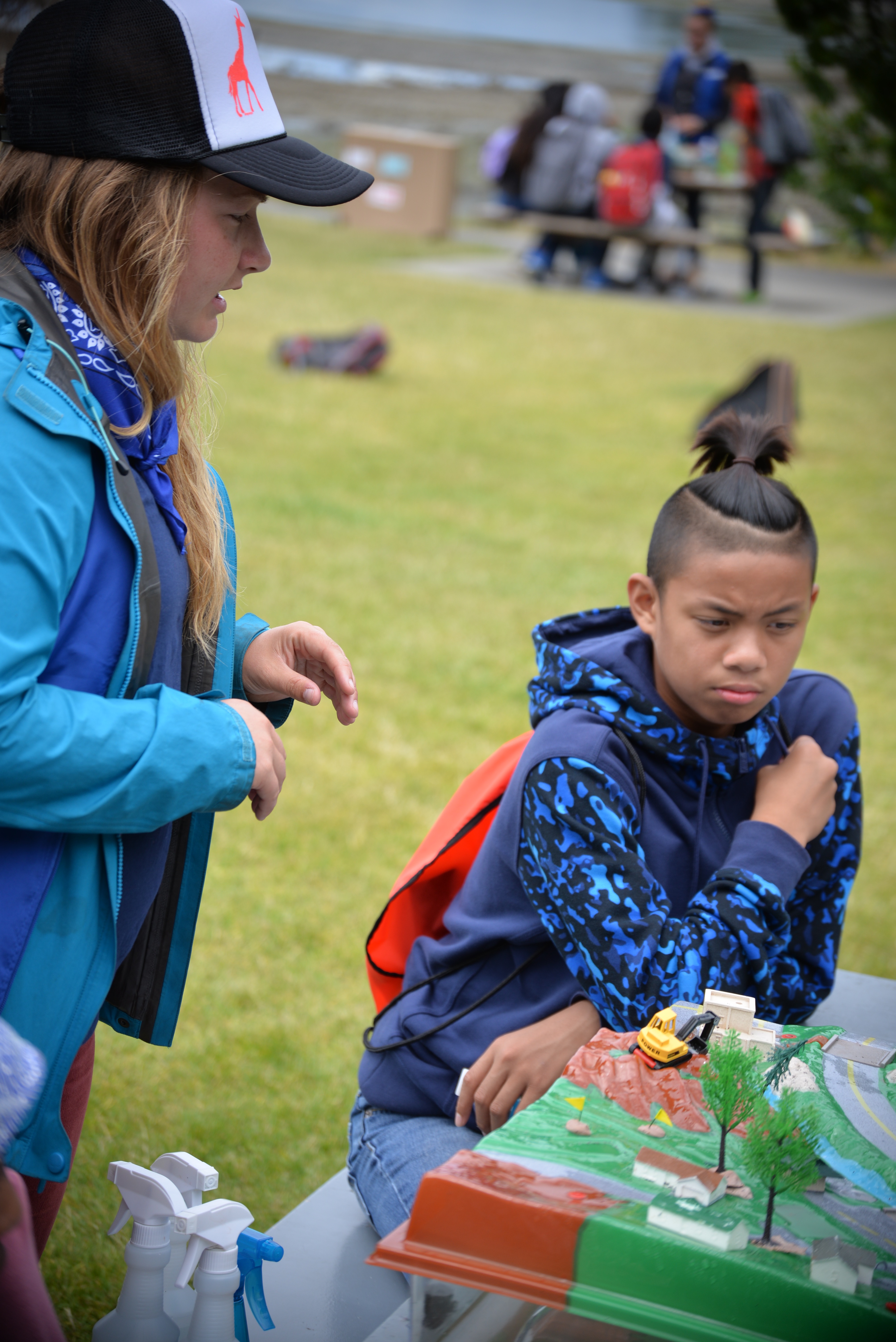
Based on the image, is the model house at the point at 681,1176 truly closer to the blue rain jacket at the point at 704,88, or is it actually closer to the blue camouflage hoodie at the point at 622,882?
A: the blue camouflage hoodie at the point at 622,882

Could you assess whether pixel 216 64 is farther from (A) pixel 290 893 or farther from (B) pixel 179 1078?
(A) pixel 290 893

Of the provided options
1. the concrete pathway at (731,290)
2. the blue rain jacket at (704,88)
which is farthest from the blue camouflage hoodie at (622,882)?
the blue rain jacket at (704,88)

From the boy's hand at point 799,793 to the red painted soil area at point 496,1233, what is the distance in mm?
859

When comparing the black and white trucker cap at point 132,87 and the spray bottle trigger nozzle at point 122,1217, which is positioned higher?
the black and white trucker cap at point 132,87

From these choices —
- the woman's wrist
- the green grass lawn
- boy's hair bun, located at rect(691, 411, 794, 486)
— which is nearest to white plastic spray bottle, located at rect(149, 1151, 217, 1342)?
the green grass lawn

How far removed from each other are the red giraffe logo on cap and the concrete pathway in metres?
13.5

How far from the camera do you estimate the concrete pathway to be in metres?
14.9

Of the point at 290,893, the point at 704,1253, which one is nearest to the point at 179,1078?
the point at 290,893

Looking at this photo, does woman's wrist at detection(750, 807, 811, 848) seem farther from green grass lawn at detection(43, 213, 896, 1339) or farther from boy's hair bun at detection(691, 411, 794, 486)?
green grass lawn at detection(43, 213, 896, 1339)

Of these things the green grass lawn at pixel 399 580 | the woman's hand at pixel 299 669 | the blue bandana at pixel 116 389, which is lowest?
the green grass lawn at pixel 399 580

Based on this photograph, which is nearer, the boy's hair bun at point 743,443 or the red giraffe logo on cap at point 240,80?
the red giraffe logo on cap at point 240,80

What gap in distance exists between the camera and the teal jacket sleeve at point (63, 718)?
1.33 metres

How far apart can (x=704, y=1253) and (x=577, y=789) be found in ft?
2.58

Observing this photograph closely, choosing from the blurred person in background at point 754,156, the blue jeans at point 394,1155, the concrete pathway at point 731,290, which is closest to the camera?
the blue jeans at point 394,1155
